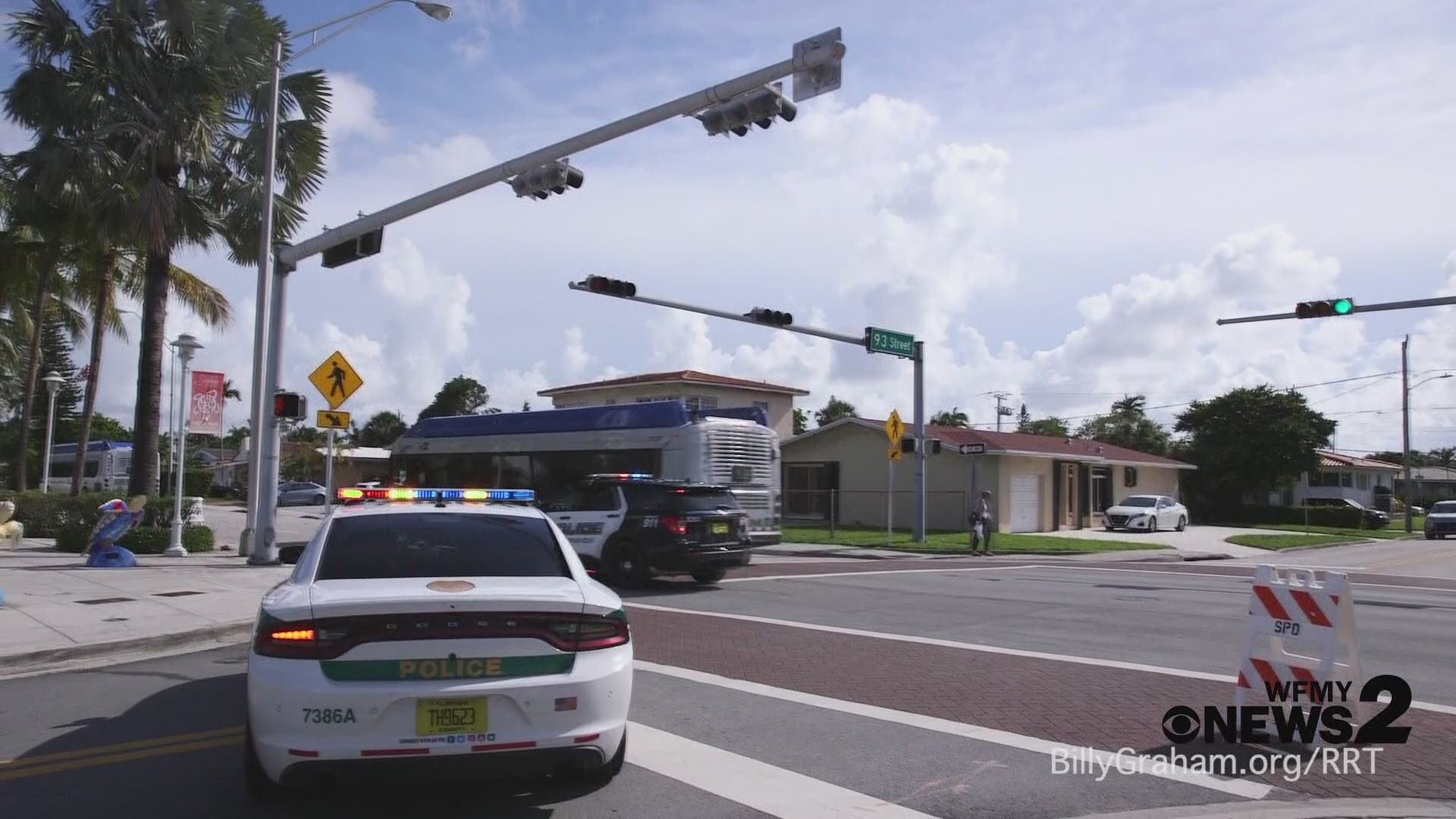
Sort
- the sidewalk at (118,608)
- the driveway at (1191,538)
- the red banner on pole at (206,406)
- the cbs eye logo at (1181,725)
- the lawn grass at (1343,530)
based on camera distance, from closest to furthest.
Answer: the cbs eye logo at (1181,725), the sidewalk at (118,608), the red banner on pole at (206,406), the driveway at (1191,538), the lawn grass at (1343,530)

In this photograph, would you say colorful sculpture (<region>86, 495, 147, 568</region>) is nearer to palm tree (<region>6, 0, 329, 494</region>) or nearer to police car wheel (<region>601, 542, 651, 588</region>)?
palm tree (<region>6, 0, 329, 494</region>)

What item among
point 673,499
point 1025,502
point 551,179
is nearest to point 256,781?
point 551,179

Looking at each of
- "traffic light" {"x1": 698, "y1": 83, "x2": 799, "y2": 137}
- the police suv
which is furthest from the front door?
"traffic light" {"x1": 698, "y1": 83, "x2": 799, "y2": 137}

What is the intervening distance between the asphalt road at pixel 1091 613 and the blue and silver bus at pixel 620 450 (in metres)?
3.40

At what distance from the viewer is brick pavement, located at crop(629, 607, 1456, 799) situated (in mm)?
6535

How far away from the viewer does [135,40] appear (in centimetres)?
2066

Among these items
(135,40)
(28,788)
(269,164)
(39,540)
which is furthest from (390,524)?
(39,540)

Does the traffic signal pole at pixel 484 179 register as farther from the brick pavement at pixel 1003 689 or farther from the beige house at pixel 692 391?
the beige house at pixel 692 391

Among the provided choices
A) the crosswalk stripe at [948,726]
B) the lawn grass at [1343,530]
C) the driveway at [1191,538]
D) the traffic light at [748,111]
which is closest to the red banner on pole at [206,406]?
the traffic light at [748,111]

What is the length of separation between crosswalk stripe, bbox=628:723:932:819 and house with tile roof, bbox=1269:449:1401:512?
69.4m

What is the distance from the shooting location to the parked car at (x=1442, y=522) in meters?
43.3

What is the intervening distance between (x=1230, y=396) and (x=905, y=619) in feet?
160

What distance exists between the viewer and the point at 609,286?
23.2 meters

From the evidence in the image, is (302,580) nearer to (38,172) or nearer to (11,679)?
(11,679)
